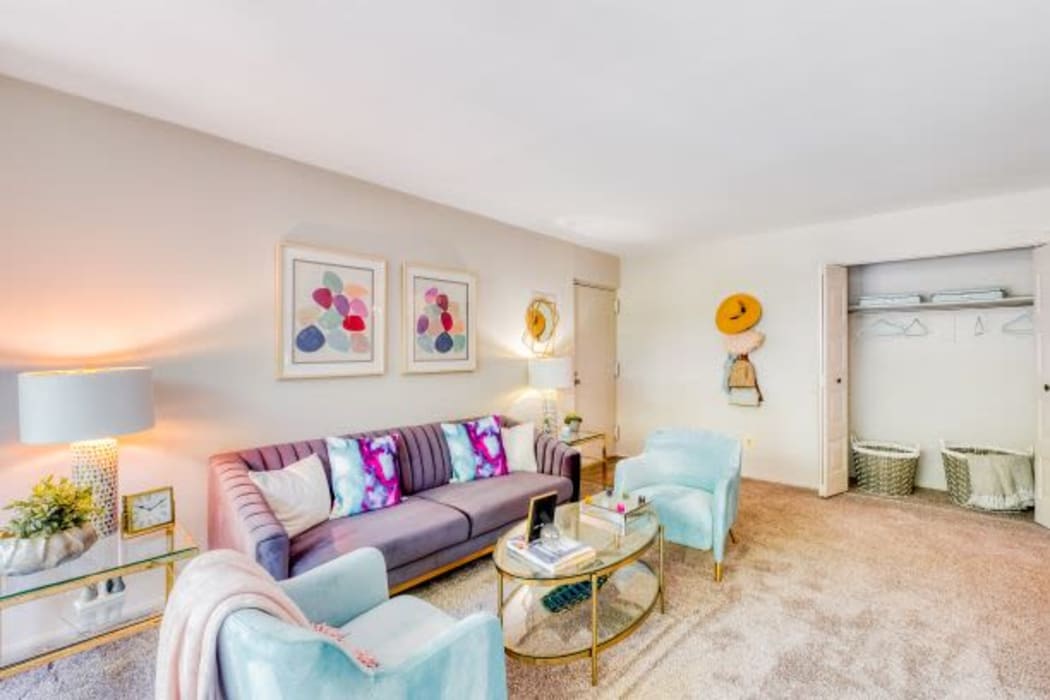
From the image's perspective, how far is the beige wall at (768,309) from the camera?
3.77m

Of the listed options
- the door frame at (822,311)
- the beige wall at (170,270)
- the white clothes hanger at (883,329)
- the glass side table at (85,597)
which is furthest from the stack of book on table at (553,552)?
the white clothes hanger at (883,329)

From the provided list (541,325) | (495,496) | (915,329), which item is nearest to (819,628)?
(495,496)

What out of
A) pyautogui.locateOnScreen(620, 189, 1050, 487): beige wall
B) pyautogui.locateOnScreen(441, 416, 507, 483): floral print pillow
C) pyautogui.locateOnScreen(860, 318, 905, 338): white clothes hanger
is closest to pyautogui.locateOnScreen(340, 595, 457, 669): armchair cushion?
pyautogui.locateOnScreen(441, 416, 507, 483): floral print pillow

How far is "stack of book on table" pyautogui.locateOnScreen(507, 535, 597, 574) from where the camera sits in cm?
199

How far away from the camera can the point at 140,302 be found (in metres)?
2.39

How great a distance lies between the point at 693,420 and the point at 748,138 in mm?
3187

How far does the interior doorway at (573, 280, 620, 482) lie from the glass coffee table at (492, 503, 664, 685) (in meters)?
2.32

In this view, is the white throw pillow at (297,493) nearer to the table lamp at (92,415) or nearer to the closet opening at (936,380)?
the table lamp at (92,415)

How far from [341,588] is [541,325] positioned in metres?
3.19

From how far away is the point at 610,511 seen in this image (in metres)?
2.49

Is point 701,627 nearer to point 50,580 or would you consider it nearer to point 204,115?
point 50,580

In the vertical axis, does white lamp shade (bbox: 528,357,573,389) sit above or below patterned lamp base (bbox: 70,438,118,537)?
above

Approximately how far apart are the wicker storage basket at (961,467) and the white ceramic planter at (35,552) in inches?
213

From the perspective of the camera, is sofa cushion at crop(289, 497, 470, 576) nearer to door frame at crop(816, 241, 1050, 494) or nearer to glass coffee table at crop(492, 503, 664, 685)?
glass coffee table at crop(492, 503, 664, 685)
